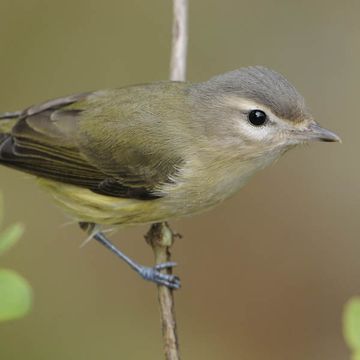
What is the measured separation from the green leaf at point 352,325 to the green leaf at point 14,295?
0.72 metres

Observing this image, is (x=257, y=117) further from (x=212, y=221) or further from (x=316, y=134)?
(x=212, y=221)

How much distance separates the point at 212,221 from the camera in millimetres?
6410

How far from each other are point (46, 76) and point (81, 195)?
10.6 feet

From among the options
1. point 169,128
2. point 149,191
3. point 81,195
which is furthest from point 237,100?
point 81,195

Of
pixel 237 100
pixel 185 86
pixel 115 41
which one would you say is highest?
pixel 115 41

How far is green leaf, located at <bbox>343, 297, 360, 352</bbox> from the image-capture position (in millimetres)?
1644

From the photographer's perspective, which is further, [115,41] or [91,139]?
[115,41]

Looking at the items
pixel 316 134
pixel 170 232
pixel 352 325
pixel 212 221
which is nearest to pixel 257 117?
pixel 316 134

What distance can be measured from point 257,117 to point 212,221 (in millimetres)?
2972

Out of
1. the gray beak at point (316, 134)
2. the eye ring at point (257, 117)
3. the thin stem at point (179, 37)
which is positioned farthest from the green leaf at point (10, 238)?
the thin stem at point (179, 37)

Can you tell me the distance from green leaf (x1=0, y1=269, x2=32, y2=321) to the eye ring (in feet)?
6.69

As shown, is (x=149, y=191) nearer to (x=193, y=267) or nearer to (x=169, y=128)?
(x=169, y=128)

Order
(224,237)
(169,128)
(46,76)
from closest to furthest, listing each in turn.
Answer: (169,128) < (224,237) < (46,76)

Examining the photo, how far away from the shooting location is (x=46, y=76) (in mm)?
7031
